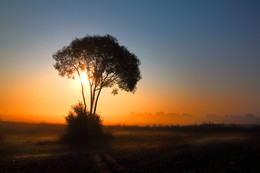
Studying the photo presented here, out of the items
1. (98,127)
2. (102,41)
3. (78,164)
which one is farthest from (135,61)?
(78,164)

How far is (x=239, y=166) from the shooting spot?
839 centimetres

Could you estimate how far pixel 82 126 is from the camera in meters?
25.4

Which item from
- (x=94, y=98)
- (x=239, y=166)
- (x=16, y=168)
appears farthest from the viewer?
(x=94, y=98)

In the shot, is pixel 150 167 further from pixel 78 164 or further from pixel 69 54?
pixel 69 54

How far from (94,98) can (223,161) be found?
20.5 metres

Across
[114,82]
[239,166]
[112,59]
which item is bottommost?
[239,166]

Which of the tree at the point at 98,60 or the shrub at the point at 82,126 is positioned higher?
the tree at the point at 98,60

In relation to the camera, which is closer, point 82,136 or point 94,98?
point 82,136

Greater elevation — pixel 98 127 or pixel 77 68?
pixel 77 68

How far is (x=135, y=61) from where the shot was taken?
98.5 feet

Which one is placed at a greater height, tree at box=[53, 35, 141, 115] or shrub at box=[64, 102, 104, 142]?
tree at box=[53, 35, 141, 115]

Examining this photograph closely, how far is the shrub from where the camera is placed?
983 inches

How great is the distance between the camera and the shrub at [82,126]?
25.0 m

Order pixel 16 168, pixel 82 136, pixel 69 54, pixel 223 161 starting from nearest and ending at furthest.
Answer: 1. pixel 223 161
2. pixel 16 168
3. pixel 82 136
4. pixel 69 54
